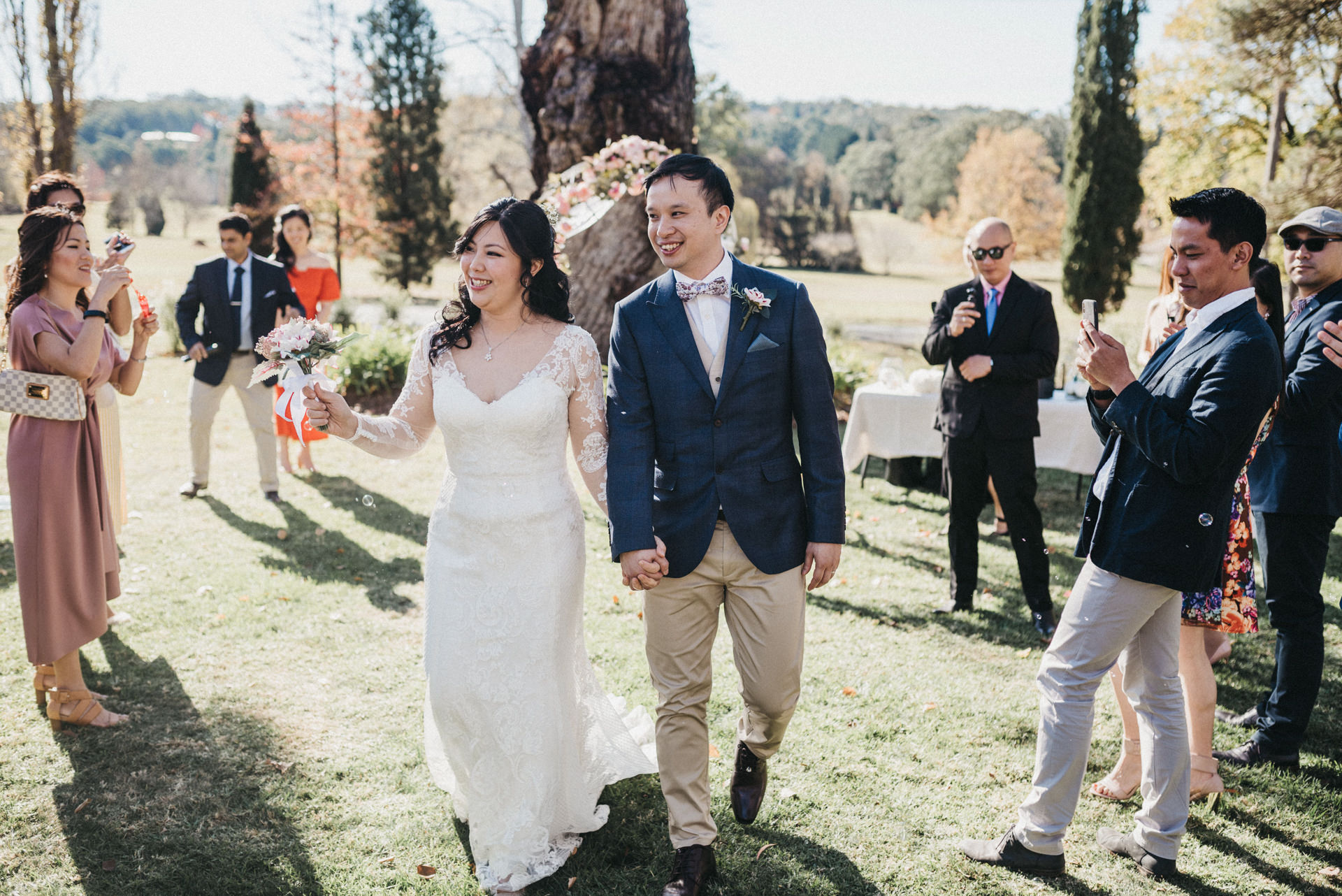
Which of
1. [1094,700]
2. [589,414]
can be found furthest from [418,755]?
[1094,700]

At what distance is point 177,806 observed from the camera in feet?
11.0

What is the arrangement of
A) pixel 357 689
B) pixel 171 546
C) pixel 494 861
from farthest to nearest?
pixel 171 546, pixel 357 689, pixel 494 861

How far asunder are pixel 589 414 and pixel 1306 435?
10.2ft

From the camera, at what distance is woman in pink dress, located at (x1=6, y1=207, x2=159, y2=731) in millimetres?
3807

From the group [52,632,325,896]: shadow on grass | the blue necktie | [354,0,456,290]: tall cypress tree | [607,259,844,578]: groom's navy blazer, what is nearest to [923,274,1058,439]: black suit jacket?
[607,259,844,578]: groom's navy blazer

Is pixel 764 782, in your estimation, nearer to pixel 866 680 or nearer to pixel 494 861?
pixel 494 861

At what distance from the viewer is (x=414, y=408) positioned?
3238 millimetres

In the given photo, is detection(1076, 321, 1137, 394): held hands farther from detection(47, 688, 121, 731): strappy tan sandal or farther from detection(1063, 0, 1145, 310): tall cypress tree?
detection(1063, 0, 1145, 310): tall cypress tree

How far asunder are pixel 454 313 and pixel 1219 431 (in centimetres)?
254

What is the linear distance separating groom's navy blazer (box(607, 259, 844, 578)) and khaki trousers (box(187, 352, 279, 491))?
5.52m

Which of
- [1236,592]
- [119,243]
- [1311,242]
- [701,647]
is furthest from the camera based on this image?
[119,243]

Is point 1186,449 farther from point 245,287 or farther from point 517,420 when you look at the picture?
point 245,287

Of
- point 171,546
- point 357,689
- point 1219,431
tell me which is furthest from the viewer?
point 171,546

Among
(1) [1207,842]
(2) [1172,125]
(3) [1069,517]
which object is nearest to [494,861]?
(1) [1207,842]
